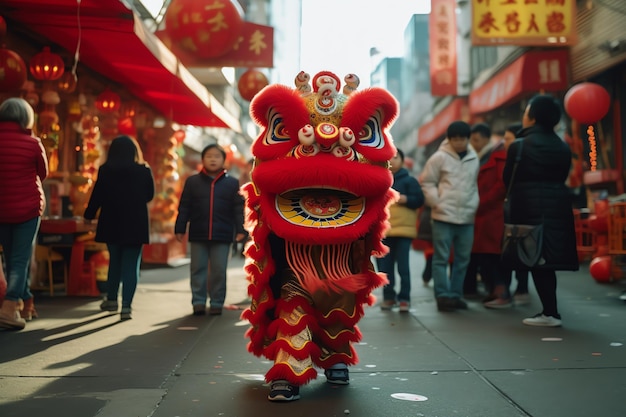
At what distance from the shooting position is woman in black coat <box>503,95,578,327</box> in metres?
6.34

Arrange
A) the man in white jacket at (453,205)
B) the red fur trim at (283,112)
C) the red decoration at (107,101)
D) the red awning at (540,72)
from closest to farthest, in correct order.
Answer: the red fur trim at (283,112), the man in white jacket at (453,205), the red decoration at (107,101), the red awning at (540,72)

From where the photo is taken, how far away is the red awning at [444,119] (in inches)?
925

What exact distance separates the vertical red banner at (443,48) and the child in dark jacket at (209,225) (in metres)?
13.5

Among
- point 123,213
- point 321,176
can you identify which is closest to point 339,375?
point 321,176

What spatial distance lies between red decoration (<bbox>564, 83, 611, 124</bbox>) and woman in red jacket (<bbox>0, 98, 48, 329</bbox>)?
9034mm

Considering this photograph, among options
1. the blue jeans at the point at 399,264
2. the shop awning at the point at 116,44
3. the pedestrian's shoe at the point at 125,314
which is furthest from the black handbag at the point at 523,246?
the shop awning at the point at 116,44

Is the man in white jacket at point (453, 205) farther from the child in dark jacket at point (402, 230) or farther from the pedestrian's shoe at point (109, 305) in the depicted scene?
the pedestrian's shoe at point (109, 305)

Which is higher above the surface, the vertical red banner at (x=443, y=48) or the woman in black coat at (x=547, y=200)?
the vertical red banner at (x=443, y=48)

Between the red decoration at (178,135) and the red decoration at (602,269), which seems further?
the red decoration at (178,135)

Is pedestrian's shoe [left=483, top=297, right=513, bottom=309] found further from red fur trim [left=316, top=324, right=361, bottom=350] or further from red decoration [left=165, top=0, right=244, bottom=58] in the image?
red decoration [left=165, top=0, right=244, bottom=58]

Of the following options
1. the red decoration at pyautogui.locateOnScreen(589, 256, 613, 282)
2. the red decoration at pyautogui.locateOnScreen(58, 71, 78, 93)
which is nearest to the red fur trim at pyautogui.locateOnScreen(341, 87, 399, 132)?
the red decoration at pyautogui.locateOnScreen(58, 71, 78, 93)

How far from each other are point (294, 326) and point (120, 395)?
107cm

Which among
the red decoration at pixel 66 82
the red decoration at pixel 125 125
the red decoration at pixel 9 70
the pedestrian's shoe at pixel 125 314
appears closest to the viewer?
the pedestrian's shoe at pixel 125 314

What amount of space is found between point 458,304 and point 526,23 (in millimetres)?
8084
